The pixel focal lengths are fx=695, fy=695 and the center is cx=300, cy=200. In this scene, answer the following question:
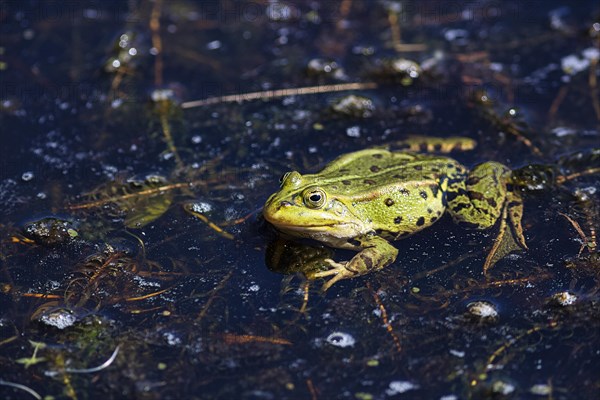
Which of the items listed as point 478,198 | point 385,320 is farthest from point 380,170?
point 385,320

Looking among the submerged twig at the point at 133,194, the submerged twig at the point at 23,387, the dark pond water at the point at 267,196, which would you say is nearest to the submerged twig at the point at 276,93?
the dark pond water at the point at 267,196

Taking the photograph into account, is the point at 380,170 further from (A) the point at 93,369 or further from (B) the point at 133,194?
(A) the point at 93,369

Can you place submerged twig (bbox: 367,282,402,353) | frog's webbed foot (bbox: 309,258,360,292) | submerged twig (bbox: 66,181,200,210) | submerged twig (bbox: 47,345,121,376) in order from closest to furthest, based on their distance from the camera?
submerged twig (bbox: 47,345,121,376) → submerged twig (bbox: 367,282,402,353) → frog's webbed foot (bbox: 309,258,360,292) → submerged twig (bbox: 66,181,200,210)

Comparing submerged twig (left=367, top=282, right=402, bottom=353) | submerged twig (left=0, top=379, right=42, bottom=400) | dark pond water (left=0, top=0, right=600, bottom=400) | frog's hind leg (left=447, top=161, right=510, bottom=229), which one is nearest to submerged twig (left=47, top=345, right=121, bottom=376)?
dark pond water (left=0, top=0, right=600, bottom=400)

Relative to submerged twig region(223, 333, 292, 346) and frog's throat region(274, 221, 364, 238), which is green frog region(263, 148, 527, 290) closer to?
frog's throat region(274, 221, 364, 238)

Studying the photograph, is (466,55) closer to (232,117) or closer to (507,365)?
(232,117)
